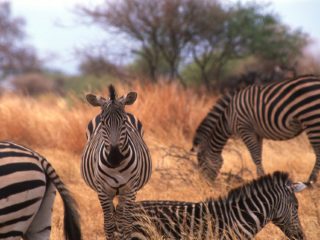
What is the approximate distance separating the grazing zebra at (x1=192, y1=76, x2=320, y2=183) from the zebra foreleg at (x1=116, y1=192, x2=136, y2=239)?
117 inches

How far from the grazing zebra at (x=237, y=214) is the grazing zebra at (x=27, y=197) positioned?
0.82 meters

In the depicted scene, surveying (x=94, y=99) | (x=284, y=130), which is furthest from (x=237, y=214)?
(x=284, y=130)

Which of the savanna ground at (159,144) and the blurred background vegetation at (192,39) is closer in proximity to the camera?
the savanna ground at (159,144)

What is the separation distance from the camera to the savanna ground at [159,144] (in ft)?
24.7

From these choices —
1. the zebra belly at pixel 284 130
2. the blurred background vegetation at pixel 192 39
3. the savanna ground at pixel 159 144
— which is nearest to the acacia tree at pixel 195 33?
the blurred background vegetation at pixel 192 39

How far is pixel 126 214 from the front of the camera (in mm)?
5125

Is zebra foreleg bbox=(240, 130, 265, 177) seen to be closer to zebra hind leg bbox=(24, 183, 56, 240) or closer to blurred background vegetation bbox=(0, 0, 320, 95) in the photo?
zebra hind leg bbox=(24, 183, 56, 240)

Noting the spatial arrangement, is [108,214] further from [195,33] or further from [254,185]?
[195,33]

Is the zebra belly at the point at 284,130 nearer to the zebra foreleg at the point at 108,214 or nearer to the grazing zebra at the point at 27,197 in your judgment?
the zebra foreleg at the point at 108,214

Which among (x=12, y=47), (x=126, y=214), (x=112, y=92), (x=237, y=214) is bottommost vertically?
(x=237, y=214)

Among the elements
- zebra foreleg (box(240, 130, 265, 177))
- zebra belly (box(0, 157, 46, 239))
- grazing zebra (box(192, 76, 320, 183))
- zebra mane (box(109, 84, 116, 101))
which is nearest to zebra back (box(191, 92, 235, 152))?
grazing zebra (box(192, 76, 320, 183))

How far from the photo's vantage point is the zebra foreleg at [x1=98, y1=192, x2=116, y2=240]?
5.20 metres

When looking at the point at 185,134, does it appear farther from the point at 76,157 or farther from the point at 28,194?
the point at 28,194

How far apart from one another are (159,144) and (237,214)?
5111 mm
